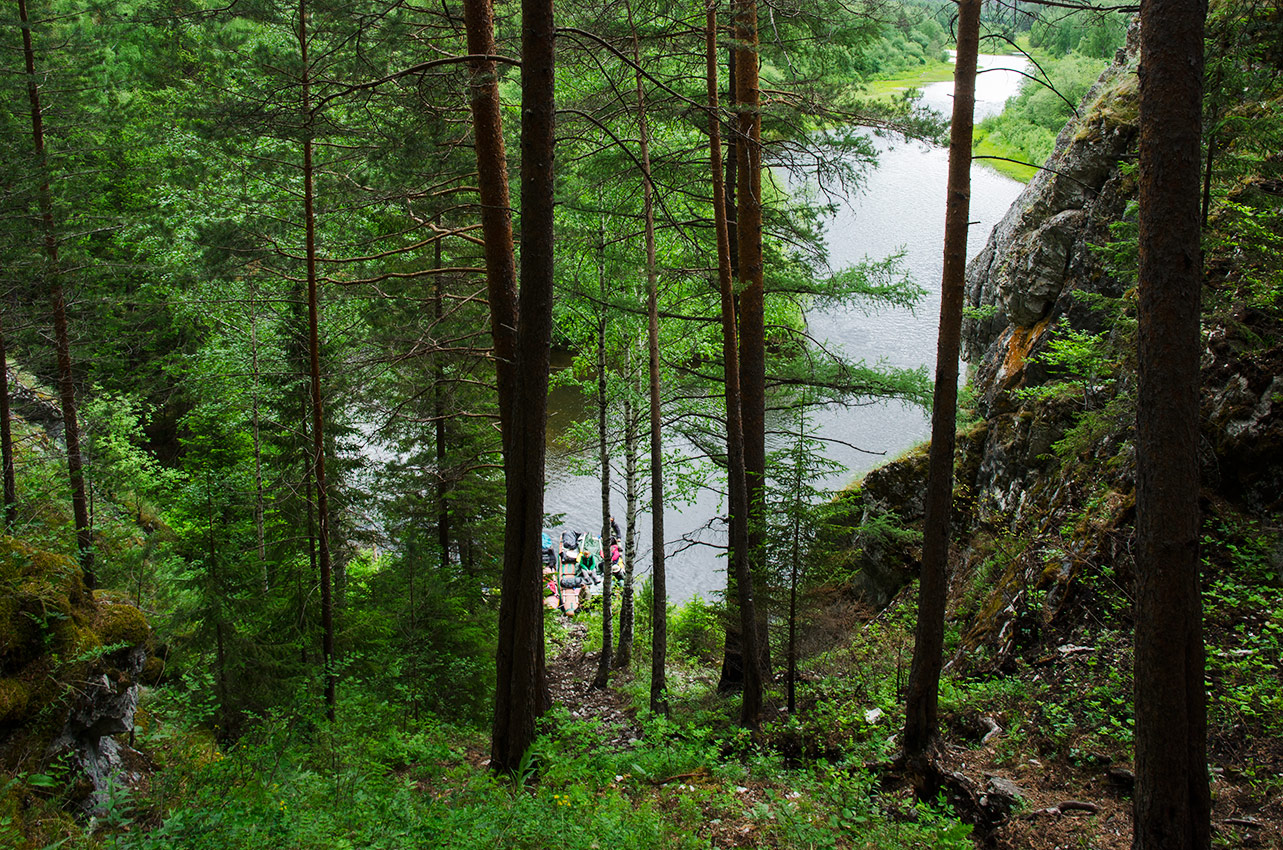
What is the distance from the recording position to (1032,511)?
8.43m

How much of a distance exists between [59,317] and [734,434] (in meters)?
9.87

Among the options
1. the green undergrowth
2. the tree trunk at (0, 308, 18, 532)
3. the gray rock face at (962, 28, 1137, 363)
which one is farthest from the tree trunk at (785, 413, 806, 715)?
the tree trunk at (0, 308, 18, 532)

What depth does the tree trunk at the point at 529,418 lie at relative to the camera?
16.1ft

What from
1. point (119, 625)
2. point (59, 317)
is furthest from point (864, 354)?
point (119, 625)

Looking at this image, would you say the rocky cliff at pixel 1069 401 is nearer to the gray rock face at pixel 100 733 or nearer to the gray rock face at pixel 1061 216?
the gray rock face at pixel 1061 216

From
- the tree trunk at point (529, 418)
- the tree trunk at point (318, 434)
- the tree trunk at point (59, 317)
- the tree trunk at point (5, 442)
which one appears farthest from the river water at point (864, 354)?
the tree trunk at point (5, 442)

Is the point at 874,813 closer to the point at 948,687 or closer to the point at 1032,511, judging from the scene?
the point at 948,687

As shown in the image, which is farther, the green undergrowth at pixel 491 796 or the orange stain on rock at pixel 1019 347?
the orange stain on rock at pixel 1019 347

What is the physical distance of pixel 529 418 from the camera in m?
5.17

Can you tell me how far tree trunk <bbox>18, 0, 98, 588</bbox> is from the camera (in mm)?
9430

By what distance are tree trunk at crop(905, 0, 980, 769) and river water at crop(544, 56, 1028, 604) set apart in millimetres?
7809

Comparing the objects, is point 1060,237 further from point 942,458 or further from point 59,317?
point 59,317

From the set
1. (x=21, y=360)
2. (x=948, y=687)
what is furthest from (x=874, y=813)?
(x=21, y=360)

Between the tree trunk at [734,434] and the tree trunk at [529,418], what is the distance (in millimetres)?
2394
